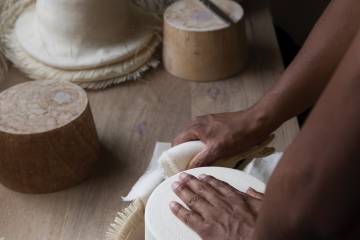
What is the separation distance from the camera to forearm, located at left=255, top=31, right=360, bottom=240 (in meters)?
0.42

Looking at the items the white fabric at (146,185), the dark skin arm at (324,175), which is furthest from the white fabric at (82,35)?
the dark skin arm at (324,175)

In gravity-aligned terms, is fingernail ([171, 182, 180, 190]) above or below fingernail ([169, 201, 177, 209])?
above

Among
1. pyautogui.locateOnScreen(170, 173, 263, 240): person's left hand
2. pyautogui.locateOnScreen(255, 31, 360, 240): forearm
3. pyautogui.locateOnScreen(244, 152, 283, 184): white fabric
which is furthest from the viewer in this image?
pyautogui.locateOnScreen(244, 152, 283, 184): white fabric

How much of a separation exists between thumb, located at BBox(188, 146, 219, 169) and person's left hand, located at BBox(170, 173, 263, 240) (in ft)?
0.23

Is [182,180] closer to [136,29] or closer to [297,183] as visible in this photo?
[297,183]

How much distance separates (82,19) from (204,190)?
608 mm

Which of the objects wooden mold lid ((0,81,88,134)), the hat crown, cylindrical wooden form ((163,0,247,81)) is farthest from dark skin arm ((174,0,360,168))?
the hat crown

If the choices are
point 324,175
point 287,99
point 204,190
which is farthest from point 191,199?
point 324,175

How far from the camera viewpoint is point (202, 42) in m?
1.21

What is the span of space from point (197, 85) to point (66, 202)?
44 centimetres

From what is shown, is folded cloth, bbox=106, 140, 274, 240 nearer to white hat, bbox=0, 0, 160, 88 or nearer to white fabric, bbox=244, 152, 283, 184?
white fabric, bbox=244, 152, 283, 184

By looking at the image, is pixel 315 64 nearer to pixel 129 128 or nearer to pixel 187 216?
pixel 187 216

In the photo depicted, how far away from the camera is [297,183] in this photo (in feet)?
1.52

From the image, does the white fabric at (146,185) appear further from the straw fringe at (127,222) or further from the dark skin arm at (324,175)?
the dark skin arm at (324,175)
